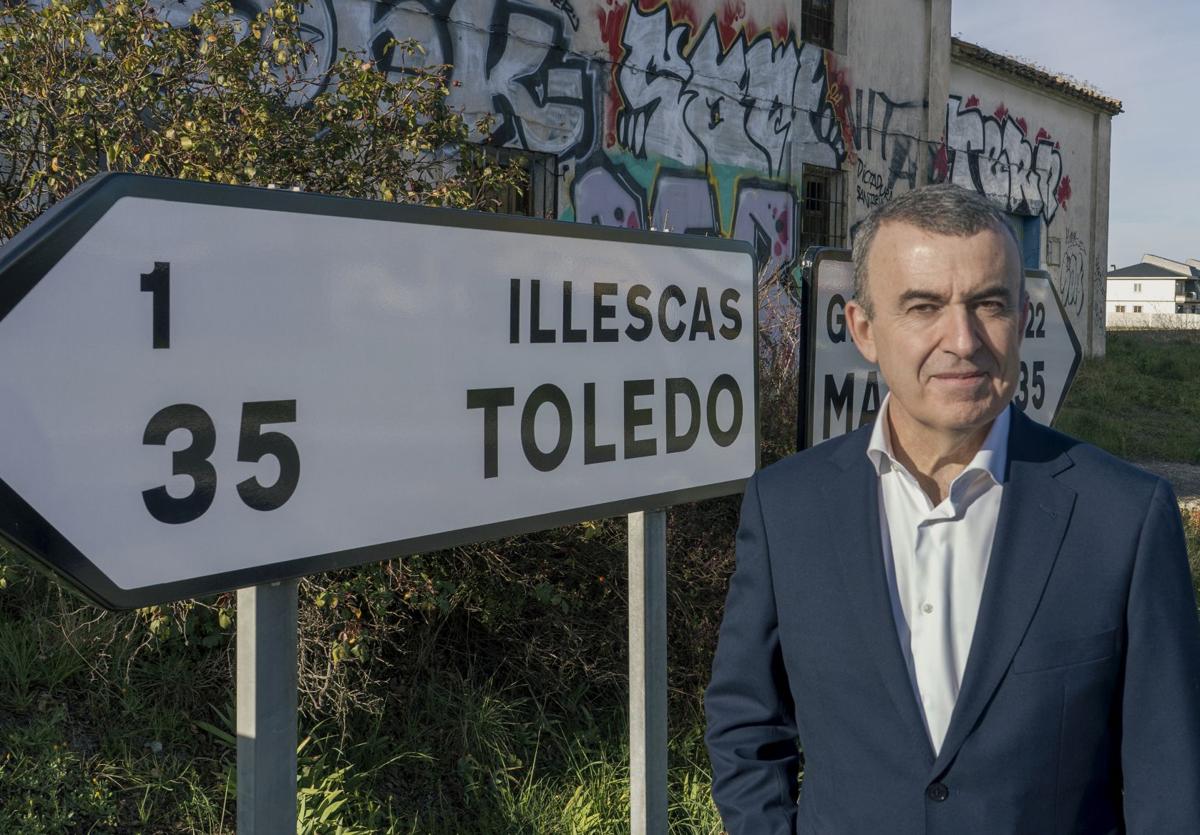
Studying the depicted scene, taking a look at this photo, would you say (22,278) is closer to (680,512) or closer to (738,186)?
(680,512)

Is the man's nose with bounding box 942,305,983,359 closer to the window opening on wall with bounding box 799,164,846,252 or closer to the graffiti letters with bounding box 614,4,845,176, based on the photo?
the graffiti letters with bounding box 614,4,845,176

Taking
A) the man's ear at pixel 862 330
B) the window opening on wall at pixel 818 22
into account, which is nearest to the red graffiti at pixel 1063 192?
the window opening on wall at pixel 818 22

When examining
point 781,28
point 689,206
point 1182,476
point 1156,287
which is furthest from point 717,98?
point 1156,287

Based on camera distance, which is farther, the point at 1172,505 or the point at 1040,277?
the point at 1040,277

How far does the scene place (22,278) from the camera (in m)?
1.47

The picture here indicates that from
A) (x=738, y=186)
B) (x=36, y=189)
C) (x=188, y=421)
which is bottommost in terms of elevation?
(x=188, y=421)

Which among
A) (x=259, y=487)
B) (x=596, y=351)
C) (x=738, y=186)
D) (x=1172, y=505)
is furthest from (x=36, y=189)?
(x=738, y=186)

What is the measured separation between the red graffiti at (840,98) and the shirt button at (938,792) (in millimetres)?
13874

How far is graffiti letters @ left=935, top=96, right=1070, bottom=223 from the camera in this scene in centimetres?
1777

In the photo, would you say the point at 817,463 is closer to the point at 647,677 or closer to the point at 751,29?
the point at 647,677

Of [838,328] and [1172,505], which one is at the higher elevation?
[838,328]

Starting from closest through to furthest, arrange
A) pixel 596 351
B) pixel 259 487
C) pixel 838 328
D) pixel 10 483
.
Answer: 1. pixel 10 483
2. pixel 259 487
3. pixel 596 351
4. pixel 838 328

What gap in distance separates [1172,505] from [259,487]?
133 centimetres

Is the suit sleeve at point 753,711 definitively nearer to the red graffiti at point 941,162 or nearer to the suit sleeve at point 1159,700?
the suit sleeve at point 1159,700
